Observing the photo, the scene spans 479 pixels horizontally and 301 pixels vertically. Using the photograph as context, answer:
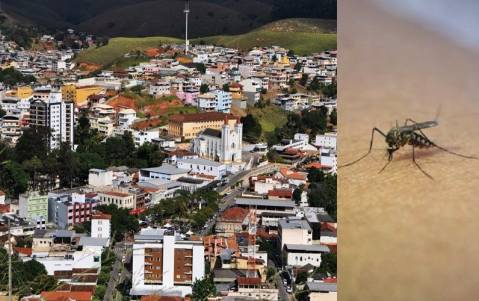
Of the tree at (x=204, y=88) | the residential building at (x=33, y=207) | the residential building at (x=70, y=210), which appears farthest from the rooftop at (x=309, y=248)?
the tree at (x=204, y=88)

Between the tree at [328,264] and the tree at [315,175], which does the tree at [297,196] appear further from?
the tree at [328,264]

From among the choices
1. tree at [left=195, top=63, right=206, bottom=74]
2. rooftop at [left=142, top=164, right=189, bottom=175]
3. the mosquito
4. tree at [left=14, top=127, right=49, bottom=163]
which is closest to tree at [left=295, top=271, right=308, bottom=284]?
the mosquito

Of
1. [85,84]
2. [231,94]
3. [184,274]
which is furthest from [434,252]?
[85,84]

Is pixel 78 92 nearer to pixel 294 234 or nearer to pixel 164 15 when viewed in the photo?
pixel 294 234

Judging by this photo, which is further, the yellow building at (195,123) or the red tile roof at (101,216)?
the yellow building at (195,123)

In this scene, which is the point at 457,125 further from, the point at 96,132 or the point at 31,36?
the point at 31,36

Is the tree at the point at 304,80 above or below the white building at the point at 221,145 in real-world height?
above
